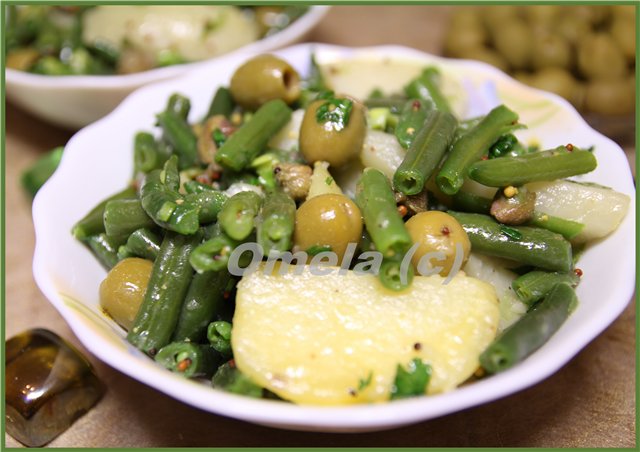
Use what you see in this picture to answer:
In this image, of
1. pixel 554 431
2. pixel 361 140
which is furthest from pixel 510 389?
pixel 361 140

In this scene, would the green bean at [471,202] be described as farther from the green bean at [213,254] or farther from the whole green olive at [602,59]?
the whole green olive at [602,59]

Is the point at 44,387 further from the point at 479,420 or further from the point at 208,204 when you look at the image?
the point at 479,420

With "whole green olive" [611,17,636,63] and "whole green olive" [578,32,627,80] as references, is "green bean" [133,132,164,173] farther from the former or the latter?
"whole green olive" [611,17,636,63]

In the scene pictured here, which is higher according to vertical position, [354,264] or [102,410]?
[354,264]

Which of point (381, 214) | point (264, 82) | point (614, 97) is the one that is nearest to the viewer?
point (381, 214)

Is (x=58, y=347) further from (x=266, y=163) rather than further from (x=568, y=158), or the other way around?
(x=568, y=158)

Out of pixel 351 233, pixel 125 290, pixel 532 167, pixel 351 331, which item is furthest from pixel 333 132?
pixel 125 290

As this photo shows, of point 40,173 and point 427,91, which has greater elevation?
point 427,91
